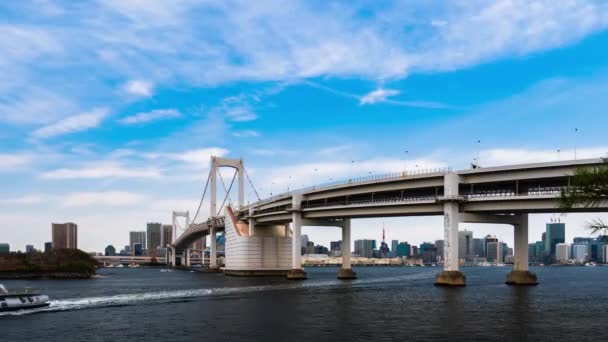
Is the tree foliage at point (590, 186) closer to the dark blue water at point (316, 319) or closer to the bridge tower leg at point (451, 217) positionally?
the dark blue water at point (316, 319)

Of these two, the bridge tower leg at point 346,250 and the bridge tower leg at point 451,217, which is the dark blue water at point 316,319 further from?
the bridge tower leg at point 346,250

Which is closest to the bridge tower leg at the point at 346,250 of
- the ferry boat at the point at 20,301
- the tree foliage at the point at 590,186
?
the ferry boat at the point at 20,301

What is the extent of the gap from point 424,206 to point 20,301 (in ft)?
191

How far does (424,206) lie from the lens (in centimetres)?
9675

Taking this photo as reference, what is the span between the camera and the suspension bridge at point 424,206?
83812 mm

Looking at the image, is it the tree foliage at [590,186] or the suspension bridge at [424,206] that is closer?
the tree foliage at [590,186]

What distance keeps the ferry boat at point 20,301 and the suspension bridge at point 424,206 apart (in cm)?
5436

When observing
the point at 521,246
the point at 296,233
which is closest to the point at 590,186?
the point at 521,246

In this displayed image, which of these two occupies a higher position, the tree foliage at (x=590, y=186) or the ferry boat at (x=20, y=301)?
the tree foliage at (x=590, y=186)

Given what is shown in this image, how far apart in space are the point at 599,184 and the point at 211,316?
129ft

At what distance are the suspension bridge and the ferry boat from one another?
178ft

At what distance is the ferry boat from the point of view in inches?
2594

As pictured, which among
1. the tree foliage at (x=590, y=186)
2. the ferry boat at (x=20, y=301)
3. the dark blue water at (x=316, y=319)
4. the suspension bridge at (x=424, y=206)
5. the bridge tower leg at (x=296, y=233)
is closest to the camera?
the tree foliage at (x=590, y=186)

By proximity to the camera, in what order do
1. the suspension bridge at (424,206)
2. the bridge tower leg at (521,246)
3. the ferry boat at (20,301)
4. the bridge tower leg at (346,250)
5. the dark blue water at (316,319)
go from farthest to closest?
the bridge tower leg at (346,250) → the bridge tower leg at (521,246) → the suspension bridge at (424,206) → the ferry boat at (20,301) → the dark blue water at (316,319)
